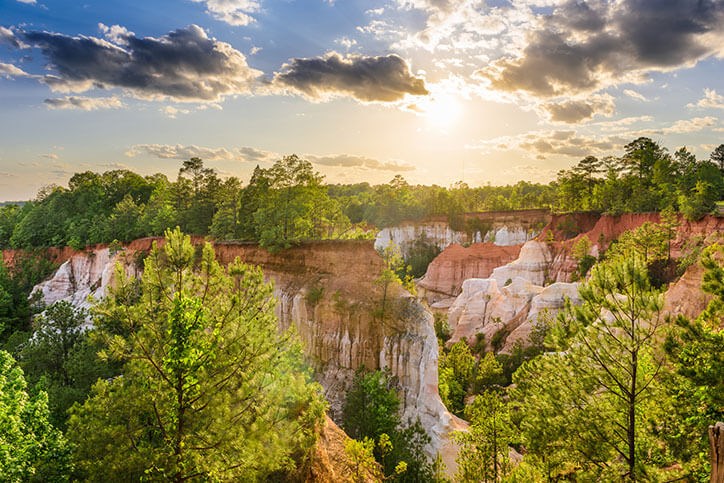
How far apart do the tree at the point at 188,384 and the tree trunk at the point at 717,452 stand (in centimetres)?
736

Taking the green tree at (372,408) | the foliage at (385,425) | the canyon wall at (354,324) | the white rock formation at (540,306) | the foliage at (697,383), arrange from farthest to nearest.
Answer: the white rock formation at (540,306)
the canyon wall at (354,324)
the green tree at (372,408)
the foliage at (385,425)
the foliage at (697,383)

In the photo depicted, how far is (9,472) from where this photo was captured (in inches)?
335

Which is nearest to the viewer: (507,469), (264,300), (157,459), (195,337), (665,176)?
(157,459)

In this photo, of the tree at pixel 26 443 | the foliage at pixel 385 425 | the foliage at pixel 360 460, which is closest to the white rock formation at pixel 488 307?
the foliage at pixel 385 425

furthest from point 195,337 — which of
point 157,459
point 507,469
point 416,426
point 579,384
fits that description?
point 416,426

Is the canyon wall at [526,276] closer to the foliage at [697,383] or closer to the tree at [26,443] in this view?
the foliage at [697,383]

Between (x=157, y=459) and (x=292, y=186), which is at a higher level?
(x=292, y=186)

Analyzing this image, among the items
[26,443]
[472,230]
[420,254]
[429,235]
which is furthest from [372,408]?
[472,230]

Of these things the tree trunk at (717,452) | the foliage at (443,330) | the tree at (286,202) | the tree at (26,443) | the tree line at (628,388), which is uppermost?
the tree at (286,202)

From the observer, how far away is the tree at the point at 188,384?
7.69 meters

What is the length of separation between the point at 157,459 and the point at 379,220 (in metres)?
68.8

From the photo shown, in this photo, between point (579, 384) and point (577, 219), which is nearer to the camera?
point (579, 384)

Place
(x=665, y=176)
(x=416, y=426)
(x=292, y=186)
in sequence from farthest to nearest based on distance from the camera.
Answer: (x=665, y=176) < (x=292, y=186) < (x=416, y=426)

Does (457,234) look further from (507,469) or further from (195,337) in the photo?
(195,337)
